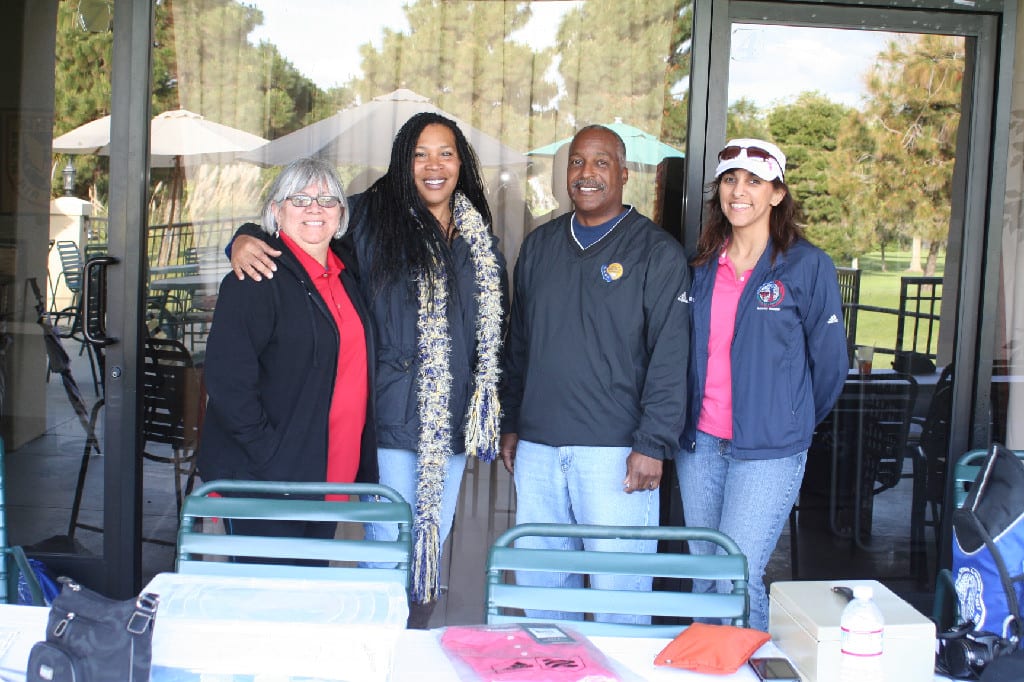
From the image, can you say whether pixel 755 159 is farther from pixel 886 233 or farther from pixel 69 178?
pixel 69 178

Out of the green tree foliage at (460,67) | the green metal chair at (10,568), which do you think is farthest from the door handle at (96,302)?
the green tree foliage at (460,67)

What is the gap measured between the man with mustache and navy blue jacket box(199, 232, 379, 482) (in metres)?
0.63

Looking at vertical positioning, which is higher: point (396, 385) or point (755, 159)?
point (755, 159)

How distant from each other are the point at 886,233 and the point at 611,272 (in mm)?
1497

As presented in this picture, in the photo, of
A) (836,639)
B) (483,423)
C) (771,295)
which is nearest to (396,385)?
(483,423)

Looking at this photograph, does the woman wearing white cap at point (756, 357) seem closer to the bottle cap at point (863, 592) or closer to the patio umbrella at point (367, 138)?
the bottle cap at point (863, 592)

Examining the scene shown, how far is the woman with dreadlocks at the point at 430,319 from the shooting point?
2.83m

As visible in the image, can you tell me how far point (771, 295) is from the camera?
273 centimetres

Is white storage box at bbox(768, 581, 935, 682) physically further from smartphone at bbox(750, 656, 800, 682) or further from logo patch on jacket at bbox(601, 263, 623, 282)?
logo patch on jacket at bbox(601, 263, 623, 282)

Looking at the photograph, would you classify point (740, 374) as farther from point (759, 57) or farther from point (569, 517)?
point (759, 57)

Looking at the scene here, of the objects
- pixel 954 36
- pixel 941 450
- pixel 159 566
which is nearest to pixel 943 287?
pixel 941 450

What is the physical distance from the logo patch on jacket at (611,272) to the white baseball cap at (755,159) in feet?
1.27

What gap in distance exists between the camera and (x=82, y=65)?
137 inches

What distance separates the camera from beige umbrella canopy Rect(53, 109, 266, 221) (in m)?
3.42
